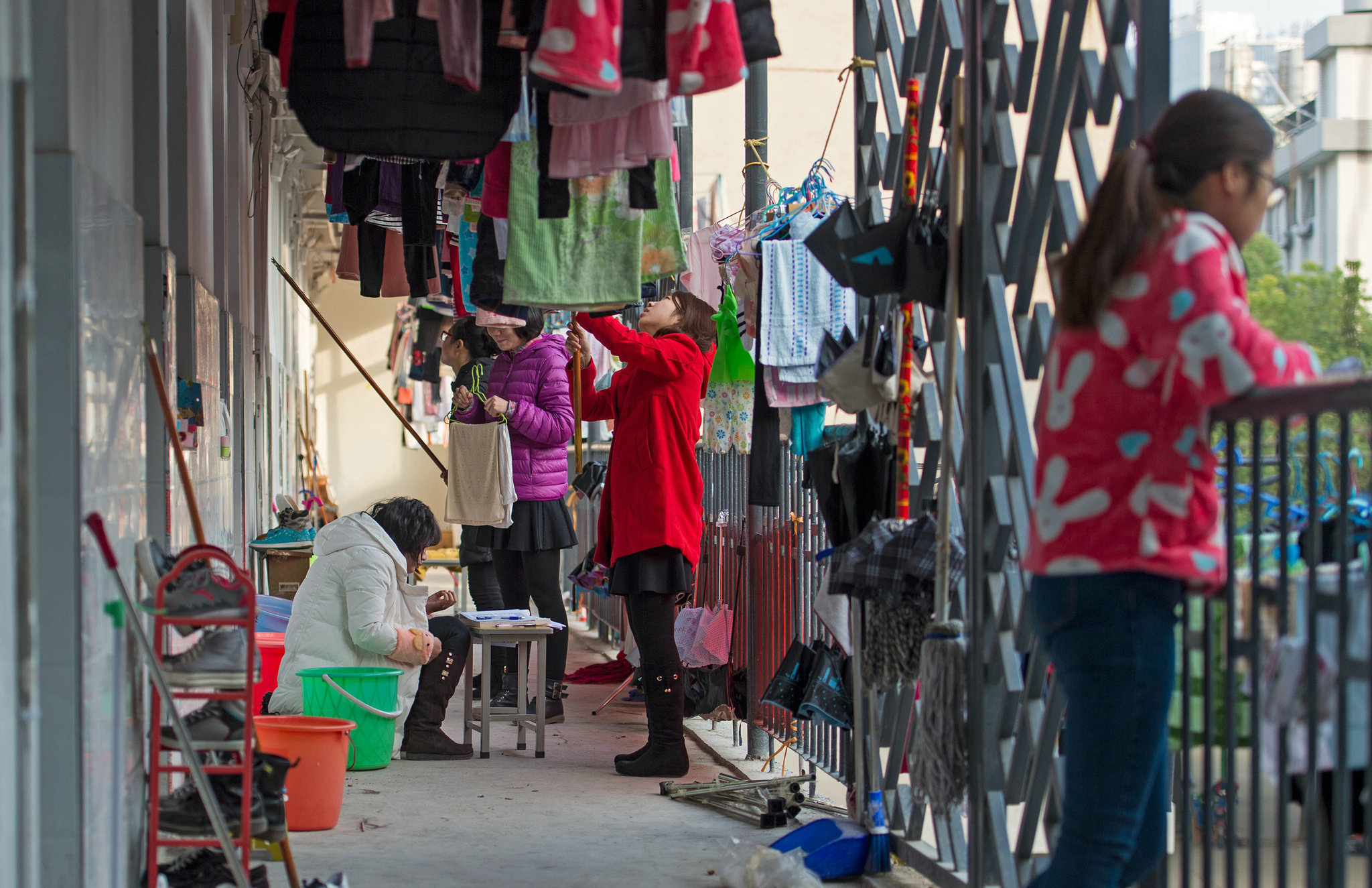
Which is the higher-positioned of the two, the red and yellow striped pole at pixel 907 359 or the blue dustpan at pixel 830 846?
the red and yellow striped pole at pixel 907 359

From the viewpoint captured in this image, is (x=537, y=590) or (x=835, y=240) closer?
(x=835, y=240)

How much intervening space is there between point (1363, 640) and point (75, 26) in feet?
8.64

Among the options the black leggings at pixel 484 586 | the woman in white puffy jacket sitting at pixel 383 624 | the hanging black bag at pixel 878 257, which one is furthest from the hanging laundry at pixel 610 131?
the black leggings at pixel 484 586

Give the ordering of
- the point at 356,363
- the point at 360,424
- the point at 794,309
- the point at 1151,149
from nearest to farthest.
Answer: the point at 1151,149
the point at 794,309
the point at 356,363
the point at 360,424

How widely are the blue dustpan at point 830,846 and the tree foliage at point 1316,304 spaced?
11.9ft

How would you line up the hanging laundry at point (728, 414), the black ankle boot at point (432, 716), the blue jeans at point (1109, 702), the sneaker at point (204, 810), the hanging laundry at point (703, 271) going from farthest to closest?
the hanging laundry at point (703, 271)
the hanging laundry at point (728, 414)
the black ankle boot at point (432, 716)
the sneaker at point (204, 810)
the blue jeans at point (1109, 702)

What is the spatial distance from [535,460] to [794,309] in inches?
82.4

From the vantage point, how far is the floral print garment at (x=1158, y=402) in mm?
2061

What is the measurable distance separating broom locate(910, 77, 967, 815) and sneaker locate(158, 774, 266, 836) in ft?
5.27

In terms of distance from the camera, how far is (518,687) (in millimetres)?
5418

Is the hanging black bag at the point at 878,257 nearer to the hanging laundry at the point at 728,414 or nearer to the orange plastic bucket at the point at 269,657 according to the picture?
the hanging laundry at the point at 728,414

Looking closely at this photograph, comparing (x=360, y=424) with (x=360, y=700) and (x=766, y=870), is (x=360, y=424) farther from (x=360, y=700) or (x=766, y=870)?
(x=766, y=870)

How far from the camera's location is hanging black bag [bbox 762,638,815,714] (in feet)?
13.3

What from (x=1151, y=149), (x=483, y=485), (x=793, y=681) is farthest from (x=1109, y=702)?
(x=483, y=485)
